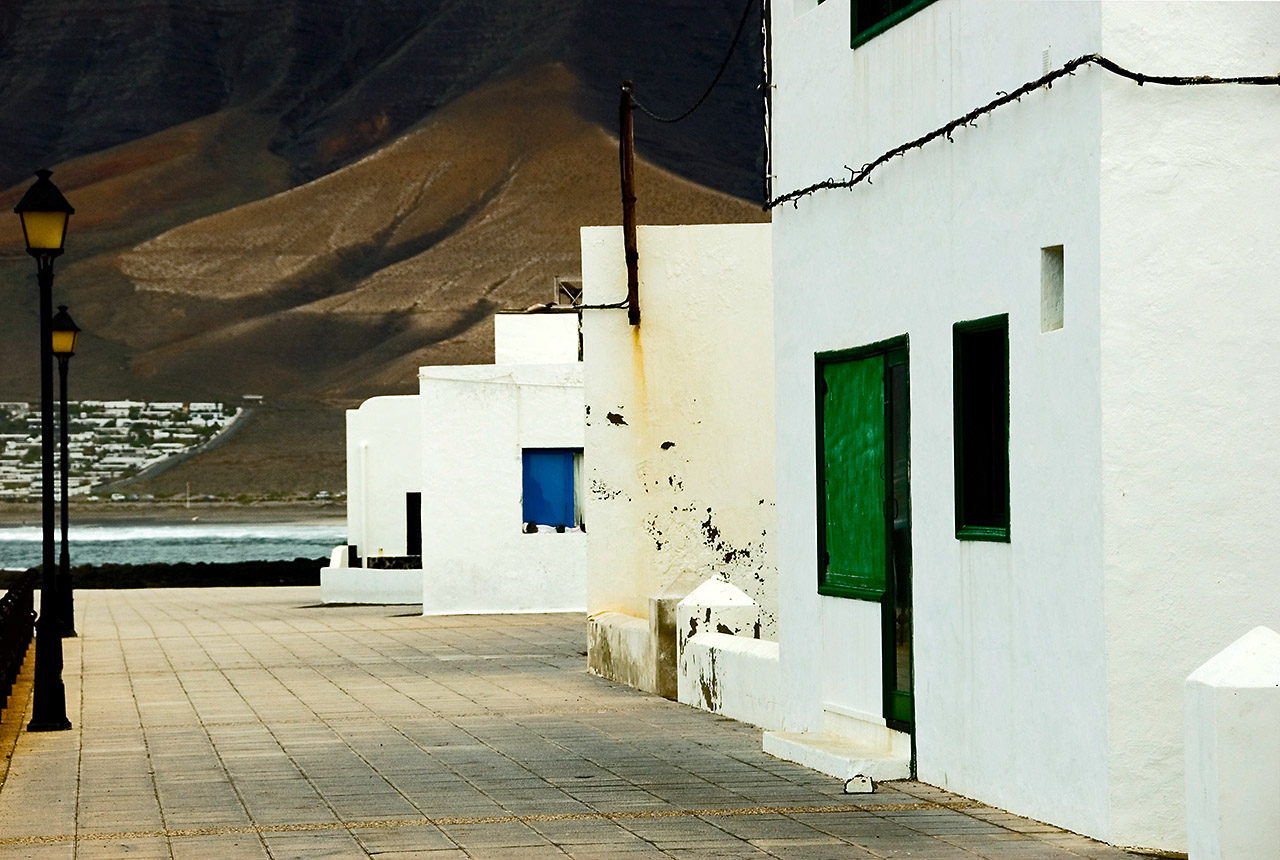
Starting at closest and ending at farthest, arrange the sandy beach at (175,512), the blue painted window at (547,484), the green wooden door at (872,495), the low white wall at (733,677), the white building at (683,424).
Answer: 1. the green wooden door at (872,495)
2. the low white wall at (733,677)
3. the white building at (683,424)
4. the blue painted window at (547,484)
5. the sandy beach at (175,512)

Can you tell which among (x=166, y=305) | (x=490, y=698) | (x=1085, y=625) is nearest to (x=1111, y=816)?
(x=1085, y=625)

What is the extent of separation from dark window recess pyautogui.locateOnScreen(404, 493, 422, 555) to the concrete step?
2434 centimetres

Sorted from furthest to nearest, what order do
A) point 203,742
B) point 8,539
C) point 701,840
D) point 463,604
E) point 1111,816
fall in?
1. point 8,539
2. point 463,604
3. point 203,742
4. point 701,840
5. point 1111,816

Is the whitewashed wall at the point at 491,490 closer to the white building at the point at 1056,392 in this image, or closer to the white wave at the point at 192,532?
the white building at the point at 1056,392

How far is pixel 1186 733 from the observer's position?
7.56m

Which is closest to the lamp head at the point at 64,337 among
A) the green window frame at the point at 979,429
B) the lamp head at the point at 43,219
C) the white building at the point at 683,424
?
the white building at the point at 683,424

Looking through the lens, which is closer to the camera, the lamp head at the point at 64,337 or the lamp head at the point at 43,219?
the lamp head at the point at 43,219

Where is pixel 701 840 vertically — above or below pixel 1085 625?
below

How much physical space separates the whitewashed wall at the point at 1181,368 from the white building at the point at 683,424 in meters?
A: 10.2

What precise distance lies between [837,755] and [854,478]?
66.2 inches

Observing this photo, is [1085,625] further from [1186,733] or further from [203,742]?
[203,742]

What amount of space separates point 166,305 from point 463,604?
173318mm

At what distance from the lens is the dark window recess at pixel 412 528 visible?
3631cm

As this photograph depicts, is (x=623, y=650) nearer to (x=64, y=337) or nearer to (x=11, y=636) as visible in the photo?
(x=11, y=636)
